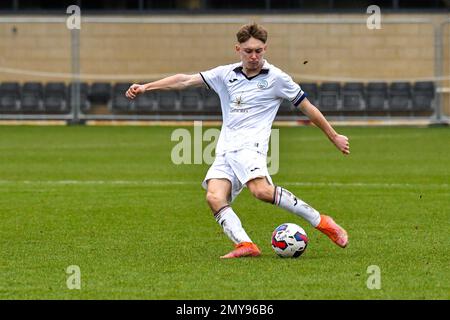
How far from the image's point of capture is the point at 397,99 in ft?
122

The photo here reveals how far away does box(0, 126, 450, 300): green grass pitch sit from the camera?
8875mm

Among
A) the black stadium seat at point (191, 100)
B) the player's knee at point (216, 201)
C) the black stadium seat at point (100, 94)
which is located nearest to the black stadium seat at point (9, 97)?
the black stadium seat at point (100, 94)

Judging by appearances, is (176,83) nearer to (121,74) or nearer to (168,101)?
(168,101)

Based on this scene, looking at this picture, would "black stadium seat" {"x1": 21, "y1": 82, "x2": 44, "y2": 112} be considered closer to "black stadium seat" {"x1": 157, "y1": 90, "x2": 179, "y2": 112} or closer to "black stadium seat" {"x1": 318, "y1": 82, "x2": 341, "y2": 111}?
"black stadium seat" {"x1": 157, "y1": 90, "x2": 179, "y2": 112}

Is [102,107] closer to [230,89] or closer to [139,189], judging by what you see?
[139,189]

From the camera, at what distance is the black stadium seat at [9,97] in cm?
3738

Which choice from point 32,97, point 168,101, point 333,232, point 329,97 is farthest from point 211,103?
point 333,232

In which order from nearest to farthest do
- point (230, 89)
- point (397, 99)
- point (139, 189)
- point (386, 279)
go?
point (386, 279)
point (230, 89)
point (139, 189)
point (397, 99)

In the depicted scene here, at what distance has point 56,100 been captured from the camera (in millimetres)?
37562

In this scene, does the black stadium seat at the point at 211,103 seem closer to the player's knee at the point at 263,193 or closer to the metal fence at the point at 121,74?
the metal fence at the point at 121,74

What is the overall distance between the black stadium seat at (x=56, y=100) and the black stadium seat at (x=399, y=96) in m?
9.82

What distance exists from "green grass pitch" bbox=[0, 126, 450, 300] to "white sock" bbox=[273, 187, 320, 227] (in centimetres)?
34
